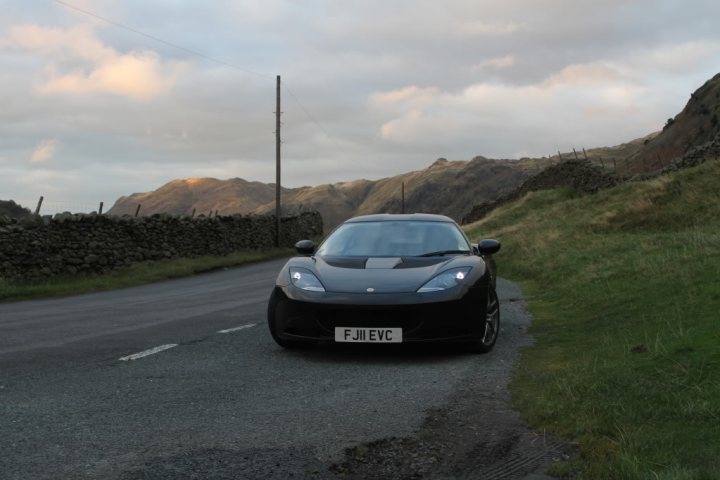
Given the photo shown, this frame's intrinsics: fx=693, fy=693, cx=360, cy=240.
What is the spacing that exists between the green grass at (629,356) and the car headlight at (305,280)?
80.5 inches

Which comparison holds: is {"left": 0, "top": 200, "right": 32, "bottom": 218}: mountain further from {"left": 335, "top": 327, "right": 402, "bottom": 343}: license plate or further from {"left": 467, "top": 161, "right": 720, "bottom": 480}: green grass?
{"left": 335, "top": 327, "right": 402, "bottom": 343}: license plate

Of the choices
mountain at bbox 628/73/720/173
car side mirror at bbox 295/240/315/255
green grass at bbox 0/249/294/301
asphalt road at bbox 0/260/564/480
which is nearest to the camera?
asphalt road at bbox 0/260/564/480

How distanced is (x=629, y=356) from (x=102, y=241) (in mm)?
20007

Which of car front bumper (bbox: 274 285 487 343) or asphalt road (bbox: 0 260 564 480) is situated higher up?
car front bumper (bbox: 274 285 487 343)

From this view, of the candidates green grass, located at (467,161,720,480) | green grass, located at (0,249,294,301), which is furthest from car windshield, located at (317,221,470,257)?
green grass, located at (0,249,294,301)

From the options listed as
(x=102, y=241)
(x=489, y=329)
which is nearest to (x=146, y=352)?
(x=489, y=329)

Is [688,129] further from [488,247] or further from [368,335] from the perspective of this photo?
[368,335]

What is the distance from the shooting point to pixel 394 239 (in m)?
7.88

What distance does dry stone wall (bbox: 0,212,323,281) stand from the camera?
752 inches

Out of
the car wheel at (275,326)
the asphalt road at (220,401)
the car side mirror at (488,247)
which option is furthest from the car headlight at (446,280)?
the car wheel at (275,326)

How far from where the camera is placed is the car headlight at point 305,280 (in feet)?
22.1

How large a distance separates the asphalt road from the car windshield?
42.7 inches

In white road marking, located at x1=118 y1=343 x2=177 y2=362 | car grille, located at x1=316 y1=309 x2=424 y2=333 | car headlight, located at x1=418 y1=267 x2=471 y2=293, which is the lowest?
white road marking, located at x1=118 y1=343 x2=177 y2=362

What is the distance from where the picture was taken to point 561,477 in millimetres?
3369
